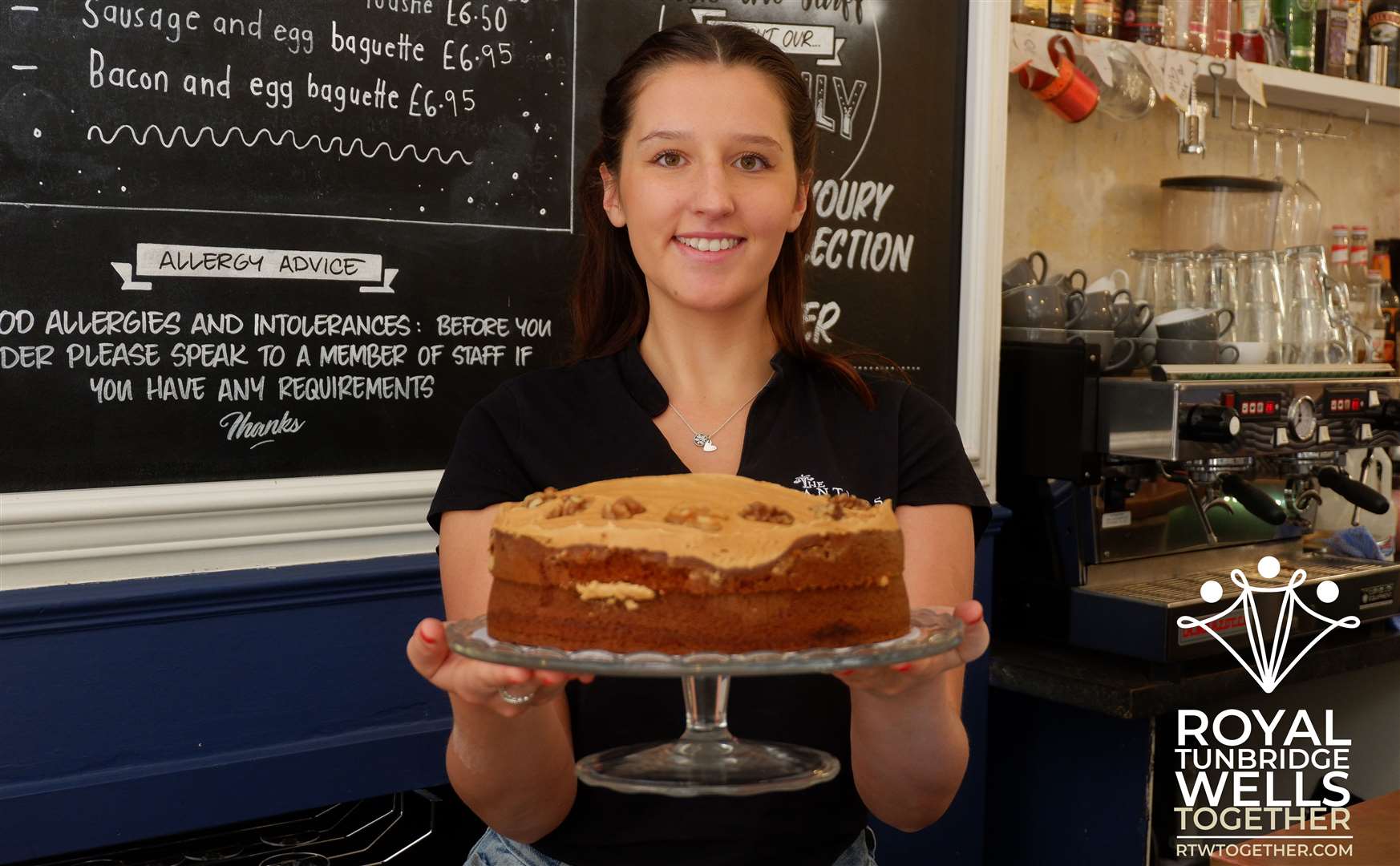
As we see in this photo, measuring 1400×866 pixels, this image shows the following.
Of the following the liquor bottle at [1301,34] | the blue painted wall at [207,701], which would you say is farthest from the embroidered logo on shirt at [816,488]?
the liquor bottle at [1301,34]

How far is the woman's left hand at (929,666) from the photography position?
1.14 m

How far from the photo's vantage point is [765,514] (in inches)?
44.0

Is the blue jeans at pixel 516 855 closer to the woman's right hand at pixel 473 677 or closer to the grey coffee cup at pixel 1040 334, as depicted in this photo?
the woman's right hand at pixel 473 677

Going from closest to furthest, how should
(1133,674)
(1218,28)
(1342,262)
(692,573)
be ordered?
(692,573) < (1133,674) < (1218,28) < (1342,262)

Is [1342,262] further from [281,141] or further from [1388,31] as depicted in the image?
[281,141]

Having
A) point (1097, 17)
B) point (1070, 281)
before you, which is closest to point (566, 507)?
point (1070, 281)

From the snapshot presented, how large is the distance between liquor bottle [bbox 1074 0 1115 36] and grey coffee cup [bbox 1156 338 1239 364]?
0.74 metres

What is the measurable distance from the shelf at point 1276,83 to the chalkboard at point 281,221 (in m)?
0.78

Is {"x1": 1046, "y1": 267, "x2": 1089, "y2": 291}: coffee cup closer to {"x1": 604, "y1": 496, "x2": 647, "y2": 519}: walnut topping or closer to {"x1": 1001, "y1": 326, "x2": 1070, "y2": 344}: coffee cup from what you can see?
{"x1": 1001, "y1": 326, "x2": 1070, "y2": 344}: coffee cup

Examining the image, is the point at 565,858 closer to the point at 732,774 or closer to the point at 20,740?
the point at 732,774

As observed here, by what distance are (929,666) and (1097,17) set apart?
2.35 meters

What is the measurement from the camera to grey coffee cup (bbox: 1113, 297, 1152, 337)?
2.89 m

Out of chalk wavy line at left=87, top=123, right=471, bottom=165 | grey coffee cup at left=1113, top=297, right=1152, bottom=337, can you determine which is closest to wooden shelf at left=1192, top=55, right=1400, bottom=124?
grey coffee cup at left=1113, top=297, right=1152, bottom=337

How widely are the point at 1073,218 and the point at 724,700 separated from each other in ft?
8.48
